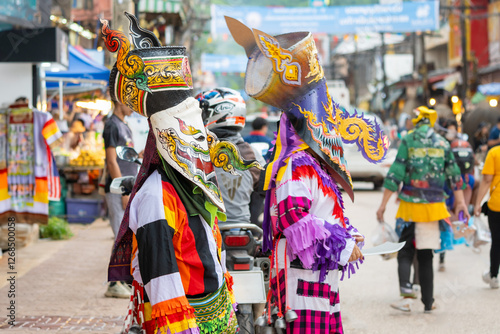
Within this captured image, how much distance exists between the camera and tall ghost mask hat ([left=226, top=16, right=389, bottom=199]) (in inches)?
153

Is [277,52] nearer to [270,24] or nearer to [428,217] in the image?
[428,217]

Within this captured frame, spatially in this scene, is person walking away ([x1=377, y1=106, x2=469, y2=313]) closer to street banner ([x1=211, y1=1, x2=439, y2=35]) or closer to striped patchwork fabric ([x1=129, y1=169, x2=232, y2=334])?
striped patchwork fabric ([x1=129, y1=169, x2=232, y2=334])

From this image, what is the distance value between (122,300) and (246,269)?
2616mm

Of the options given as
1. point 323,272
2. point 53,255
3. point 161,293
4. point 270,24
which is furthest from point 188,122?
point 270,24

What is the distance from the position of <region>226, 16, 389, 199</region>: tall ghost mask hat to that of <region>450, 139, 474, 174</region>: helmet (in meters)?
6.32

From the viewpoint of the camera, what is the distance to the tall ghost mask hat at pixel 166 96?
3129mm

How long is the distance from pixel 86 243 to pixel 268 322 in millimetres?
7828

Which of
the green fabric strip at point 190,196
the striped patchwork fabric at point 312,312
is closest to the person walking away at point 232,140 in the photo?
→ the striped patchwork fabric at point 312,312

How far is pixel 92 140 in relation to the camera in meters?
14.3

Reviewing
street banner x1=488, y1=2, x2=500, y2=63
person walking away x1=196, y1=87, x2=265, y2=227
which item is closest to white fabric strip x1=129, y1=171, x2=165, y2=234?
person walking away x1=196, y1=87, x2=265, y2=227

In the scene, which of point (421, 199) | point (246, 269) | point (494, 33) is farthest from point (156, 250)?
point (494, 33)

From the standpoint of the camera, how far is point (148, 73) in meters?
3.14

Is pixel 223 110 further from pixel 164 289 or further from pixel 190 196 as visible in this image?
pixel 164 289

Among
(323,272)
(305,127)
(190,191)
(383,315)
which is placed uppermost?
(305,127)
